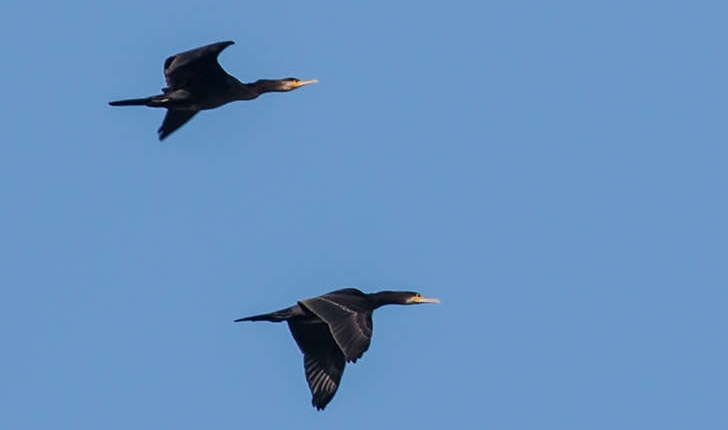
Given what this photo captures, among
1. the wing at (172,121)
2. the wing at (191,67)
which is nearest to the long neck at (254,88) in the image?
the wing at (191,67)

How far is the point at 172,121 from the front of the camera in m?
39.0

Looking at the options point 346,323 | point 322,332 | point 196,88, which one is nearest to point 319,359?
point 322,332

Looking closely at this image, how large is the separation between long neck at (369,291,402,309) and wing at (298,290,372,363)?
90.3 inches

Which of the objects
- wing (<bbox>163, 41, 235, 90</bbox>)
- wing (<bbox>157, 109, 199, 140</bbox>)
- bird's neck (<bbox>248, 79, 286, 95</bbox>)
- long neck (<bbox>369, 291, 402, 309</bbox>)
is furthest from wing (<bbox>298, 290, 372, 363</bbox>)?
wing (<bbox>157, 109, 199, 140</bbox>)

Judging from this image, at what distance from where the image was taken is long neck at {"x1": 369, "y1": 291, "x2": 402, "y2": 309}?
36.6 m

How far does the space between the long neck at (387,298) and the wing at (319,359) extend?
3.82 ft

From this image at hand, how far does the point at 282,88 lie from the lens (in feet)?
126

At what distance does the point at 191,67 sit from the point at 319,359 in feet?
17.1

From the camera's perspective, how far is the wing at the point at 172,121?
39.0m

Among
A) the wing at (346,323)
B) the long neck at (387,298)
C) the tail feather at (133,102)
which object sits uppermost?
the tail feather at (133,102)

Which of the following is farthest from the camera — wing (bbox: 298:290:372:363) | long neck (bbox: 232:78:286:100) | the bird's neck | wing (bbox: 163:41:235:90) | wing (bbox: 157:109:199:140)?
wing (bbox: 157:109:199:140)

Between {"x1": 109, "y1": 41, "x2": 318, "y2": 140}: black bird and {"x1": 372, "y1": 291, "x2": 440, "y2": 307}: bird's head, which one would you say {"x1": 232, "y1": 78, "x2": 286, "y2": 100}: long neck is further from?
{"x1": 372, "y1": 291, "x2": 440, "y2": 307}: bird's head

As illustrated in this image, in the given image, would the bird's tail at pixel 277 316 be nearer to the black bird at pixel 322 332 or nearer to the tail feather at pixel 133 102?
the black bird at pixel 322 332

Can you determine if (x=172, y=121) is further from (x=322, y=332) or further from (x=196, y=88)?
(x=322, y=332)
